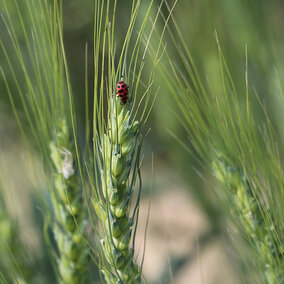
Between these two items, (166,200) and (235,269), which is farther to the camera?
(166,200)

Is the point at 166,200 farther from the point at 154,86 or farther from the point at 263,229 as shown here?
the point at 263,229

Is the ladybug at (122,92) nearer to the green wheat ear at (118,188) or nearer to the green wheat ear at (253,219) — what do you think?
the green wheat ear at (118,188)

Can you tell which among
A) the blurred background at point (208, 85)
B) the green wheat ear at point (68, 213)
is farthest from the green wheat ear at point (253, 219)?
the green wheat ear at point (68, 213)

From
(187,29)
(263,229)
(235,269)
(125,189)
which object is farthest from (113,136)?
(235,269)

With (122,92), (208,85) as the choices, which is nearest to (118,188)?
(122,92)

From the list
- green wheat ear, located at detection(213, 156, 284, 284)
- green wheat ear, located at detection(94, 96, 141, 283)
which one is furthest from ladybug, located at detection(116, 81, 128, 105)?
green wheat ear, located at detection(213, 156, 284, 284)

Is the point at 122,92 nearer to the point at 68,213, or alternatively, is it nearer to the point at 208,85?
the point at 68,213

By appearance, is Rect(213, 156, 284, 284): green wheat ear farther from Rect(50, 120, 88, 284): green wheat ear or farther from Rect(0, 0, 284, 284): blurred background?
Rect(50, 120, 88, 284): green wheat ear
